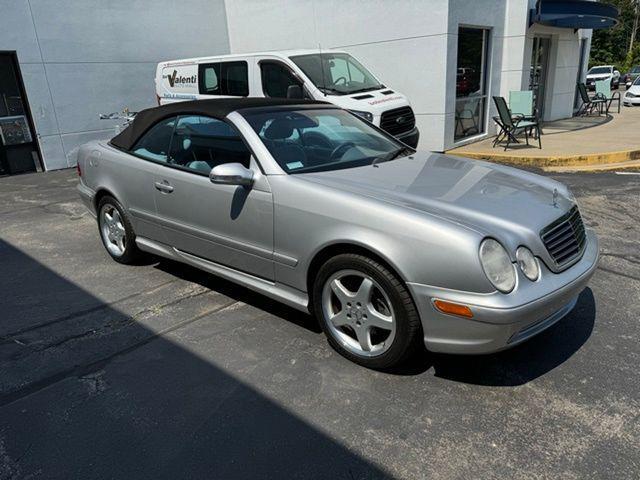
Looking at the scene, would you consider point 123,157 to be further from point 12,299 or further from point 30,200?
point 30,200

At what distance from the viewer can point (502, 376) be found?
2.91m

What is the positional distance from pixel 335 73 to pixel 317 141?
585 cm

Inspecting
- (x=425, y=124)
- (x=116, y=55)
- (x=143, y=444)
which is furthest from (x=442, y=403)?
(x=116, y=55)

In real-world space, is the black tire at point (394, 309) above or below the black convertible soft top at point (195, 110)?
below

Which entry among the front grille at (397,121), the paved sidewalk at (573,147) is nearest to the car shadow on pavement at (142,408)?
the front grille at (397,121)

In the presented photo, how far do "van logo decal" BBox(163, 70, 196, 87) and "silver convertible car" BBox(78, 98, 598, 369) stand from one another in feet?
A: 20.3

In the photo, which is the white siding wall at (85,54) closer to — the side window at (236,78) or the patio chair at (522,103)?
the side window at (236,78)

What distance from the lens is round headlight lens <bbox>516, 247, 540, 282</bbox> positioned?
101 inches

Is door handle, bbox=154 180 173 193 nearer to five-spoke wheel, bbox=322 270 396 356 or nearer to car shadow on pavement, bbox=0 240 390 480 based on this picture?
car shadow on pavement, bbox=0 240 390 480

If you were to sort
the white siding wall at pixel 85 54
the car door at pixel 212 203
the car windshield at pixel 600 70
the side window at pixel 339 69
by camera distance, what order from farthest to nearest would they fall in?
the car windshield at pixel 600 70, the white siding wall at pixel 85 54, the side window at pixel 339 69, the car door at pixel 212 203

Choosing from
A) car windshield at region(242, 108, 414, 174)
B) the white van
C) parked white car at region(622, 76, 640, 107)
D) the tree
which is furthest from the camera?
the tree

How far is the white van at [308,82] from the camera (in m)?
8.43

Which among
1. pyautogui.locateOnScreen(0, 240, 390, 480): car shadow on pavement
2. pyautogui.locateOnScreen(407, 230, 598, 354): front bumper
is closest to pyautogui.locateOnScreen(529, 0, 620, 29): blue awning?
pyautogui.locateOnScreen(407, 230, 598, 354): front bumper

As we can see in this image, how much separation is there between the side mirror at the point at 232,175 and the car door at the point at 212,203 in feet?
0.20
